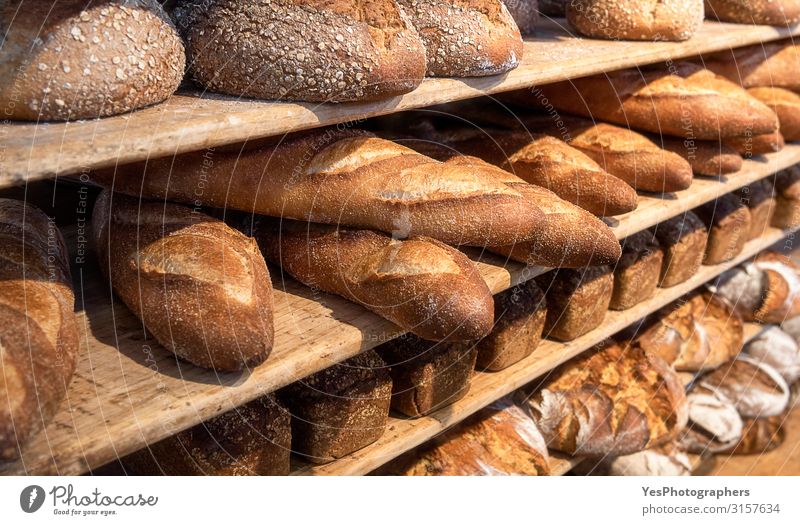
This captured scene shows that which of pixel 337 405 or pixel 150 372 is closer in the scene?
pixel 150 372

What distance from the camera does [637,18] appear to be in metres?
1.70

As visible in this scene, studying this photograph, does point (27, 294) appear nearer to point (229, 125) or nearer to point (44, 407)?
point (44, 407)

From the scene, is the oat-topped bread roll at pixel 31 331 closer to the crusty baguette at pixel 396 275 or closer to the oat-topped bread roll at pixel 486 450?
the crusty baguette at pixel 396 275

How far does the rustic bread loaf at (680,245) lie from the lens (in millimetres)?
2012

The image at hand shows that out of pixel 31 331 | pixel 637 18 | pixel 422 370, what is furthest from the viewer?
pixel 637 18

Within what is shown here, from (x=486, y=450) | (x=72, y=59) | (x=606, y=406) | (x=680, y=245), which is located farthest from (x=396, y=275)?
(x=680, y=245)

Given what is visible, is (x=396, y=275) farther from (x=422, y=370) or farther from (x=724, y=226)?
(x=724, y=226)

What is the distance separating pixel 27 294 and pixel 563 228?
0.87 metres

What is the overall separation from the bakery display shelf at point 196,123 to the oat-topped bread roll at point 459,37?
0.03 meters

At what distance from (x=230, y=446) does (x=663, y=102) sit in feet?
4.28

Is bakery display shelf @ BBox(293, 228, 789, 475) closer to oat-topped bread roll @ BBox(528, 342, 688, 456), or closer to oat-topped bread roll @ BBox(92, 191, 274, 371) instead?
oat-topped bread roll @ BBox(528, 342, 688, 456)

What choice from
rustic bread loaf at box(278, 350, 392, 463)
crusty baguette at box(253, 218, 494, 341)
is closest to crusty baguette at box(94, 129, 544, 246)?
crusty baguette at box(253, 218, 494, 341)

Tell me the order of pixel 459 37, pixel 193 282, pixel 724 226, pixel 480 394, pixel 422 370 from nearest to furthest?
1. pixel 193 282
2. pixel 459 37
3. pixel 422 370
4. pixel 480 394
5. pixel 724 226

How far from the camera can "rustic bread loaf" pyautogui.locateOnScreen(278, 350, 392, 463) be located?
4.21ft
